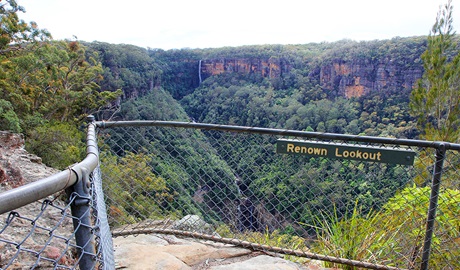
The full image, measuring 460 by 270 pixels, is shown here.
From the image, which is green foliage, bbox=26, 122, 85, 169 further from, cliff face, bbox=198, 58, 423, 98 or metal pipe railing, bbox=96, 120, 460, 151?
cliff face, bbox=198, 58, 423, 98

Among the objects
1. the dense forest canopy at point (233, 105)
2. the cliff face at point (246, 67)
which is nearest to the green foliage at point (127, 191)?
the dense forest canopy at point (233, 105)

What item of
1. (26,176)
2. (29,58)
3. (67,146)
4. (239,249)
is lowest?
(67,146)

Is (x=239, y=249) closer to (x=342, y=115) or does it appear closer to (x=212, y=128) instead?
(x=212, y=128)

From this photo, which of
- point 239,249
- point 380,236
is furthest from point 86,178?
point 380,236

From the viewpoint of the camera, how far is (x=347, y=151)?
74.1 inches

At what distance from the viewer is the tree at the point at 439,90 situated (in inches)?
432

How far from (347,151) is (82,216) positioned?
1425 millimetres

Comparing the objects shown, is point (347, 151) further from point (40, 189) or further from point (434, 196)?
point (40, 189)

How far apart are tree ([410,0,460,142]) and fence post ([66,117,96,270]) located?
469 inches

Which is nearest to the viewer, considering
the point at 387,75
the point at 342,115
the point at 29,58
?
the point at 29,58

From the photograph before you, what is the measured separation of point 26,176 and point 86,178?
7.59 feet

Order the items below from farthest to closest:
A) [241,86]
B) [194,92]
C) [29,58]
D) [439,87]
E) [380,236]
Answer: [194,92] < [241,86] < [439,87] < [29,58] < [380,236]

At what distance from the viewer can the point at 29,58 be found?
9.77m

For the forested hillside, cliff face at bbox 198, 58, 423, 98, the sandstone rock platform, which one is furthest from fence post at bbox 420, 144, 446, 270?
cliff face at bbox 198, 58, 423, 98
